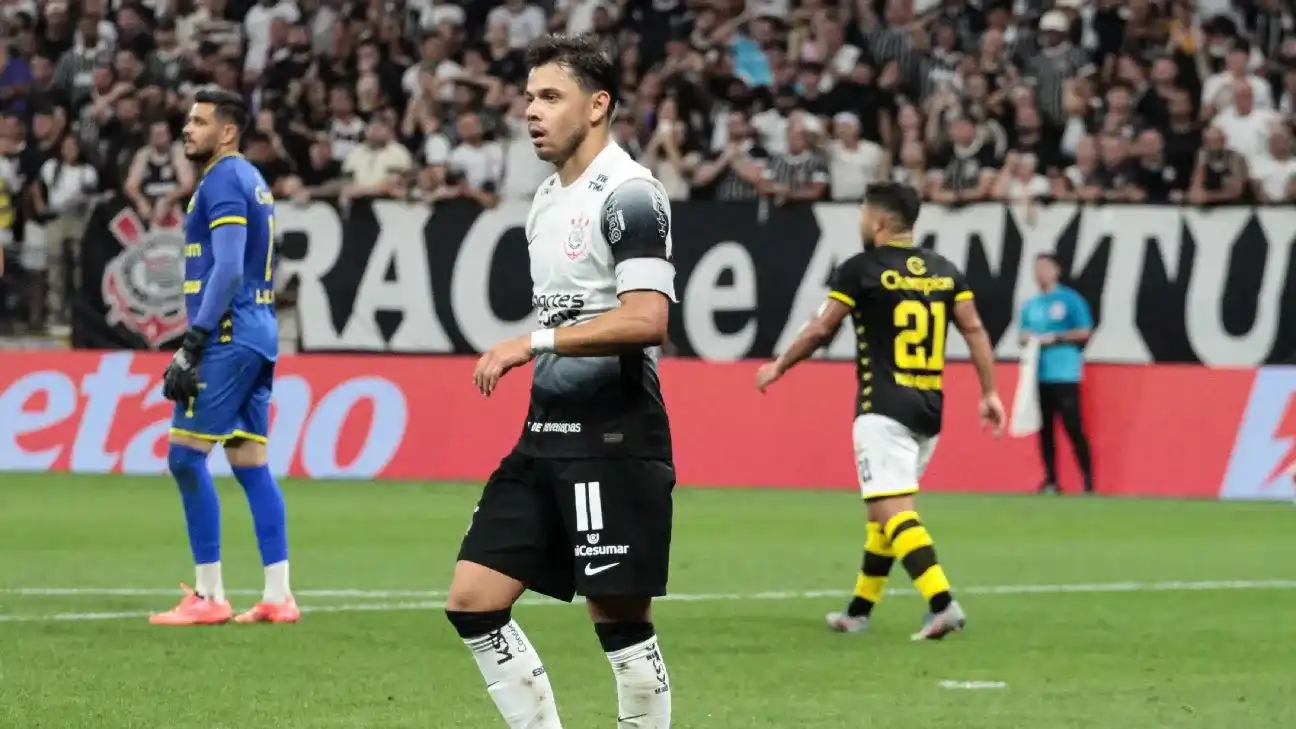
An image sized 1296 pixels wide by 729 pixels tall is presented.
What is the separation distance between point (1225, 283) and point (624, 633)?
53.6 ft

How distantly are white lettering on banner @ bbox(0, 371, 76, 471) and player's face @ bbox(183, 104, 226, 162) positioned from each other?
477 inches

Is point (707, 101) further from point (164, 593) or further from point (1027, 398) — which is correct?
point (164, 593)

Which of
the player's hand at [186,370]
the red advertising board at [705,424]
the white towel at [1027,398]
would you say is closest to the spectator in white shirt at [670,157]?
the red advertising board at [705,424]

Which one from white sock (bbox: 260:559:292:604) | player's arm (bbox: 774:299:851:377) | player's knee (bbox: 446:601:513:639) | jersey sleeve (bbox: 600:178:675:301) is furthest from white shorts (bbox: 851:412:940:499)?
jersey sleeve (bbox: 600:178:675:301)

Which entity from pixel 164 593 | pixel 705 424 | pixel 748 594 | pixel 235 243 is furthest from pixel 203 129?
pixel 705 424

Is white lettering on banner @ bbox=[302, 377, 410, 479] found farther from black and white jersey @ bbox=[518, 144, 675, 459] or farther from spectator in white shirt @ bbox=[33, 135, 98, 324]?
black and white jersey @ bbox=[518, 144, 675, 459]

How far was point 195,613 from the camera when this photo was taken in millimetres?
11320

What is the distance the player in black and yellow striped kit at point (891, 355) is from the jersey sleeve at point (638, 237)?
5102 millimetres

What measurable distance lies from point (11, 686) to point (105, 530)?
7.67 meters

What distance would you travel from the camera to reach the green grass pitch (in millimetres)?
8812

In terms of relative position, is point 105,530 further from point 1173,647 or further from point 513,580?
point 513,580

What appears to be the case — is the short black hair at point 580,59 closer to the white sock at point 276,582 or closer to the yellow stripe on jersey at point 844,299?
the yellow stripe on jersey at point 844,299

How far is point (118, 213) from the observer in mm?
23781

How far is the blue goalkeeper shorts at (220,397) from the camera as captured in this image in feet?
37.2
